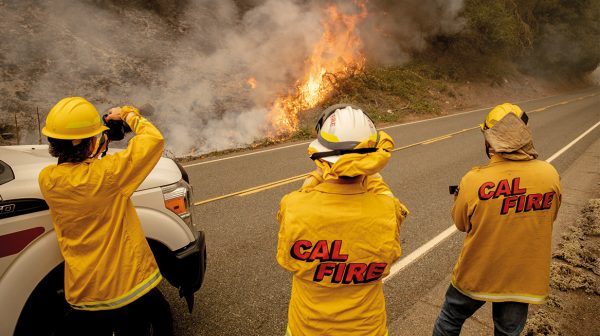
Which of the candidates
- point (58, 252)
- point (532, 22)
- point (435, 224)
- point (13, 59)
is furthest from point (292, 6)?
point (532, 22)

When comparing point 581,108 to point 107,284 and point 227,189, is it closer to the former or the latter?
point 227,189

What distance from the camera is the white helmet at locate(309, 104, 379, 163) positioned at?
173cm

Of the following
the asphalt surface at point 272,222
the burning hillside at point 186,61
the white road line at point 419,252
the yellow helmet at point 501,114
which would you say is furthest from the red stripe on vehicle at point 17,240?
the burning hillside at point 186,61

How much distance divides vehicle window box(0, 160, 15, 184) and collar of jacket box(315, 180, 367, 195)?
2.08 meters

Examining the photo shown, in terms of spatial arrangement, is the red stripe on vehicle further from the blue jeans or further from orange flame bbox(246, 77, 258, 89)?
orange flame bbox(246, 77, 258, 89)

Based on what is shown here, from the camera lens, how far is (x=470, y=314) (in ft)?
9.28

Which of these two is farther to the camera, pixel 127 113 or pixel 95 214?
pixel 127 113

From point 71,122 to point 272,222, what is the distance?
3925 millimetres

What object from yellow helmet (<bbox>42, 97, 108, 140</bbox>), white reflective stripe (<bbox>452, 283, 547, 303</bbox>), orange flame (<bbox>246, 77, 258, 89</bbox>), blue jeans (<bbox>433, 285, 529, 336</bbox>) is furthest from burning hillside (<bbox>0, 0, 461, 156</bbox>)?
white reflective stripe (<bbox>452, 283, 547, 303</bbox>)

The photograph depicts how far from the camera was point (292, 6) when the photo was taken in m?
19.3

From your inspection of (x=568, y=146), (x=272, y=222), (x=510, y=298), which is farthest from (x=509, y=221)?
(x=568, y=146)

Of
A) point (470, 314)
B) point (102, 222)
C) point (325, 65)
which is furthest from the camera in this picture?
point (325, 65)

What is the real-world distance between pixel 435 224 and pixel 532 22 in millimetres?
33555

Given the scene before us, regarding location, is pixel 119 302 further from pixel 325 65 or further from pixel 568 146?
pixel 325 65
